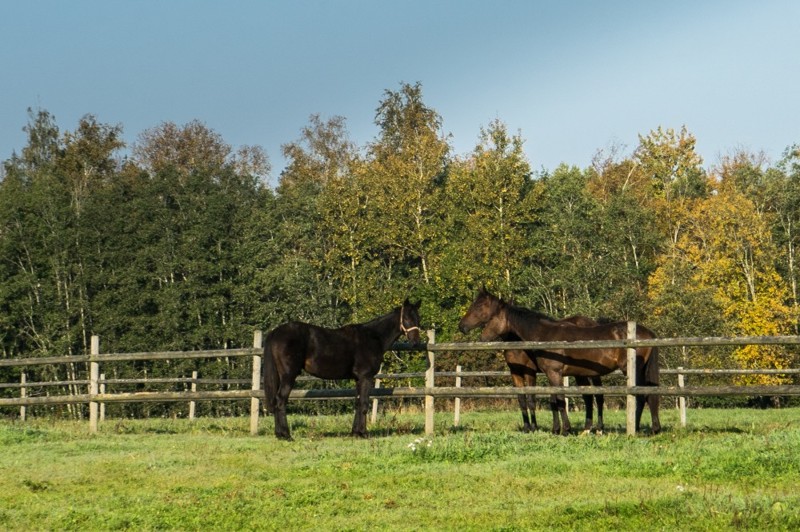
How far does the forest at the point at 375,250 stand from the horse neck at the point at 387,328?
24.6m

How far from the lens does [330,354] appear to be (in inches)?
617

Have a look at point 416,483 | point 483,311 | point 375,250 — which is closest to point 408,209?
point 375,250

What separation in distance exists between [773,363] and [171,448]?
1229 inches

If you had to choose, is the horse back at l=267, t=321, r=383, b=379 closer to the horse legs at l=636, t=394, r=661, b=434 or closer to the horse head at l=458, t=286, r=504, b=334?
the horse head at l=458, t=286, r=504, b=334

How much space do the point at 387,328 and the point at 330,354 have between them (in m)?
0.99

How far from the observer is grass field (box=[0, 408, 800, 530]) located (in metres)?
9.16

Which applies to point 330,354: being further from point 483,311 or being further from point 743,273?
point 743,273

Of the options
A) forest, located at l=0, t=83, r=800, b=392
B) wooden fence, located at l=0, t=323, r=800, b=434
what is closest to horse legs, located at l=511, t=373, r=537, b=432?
wooden fence, located at l=0, t=323, r=800, b=434

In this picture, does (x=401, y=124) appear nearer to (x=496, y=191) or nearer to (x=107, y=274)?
(x=496, y=191)

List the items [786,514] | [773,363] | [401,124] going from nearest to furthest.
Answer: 1. [786,514]
2. [773,363]
3. [401,124]

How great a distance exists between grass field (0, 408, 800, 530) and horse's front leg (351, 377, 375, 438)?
0.52 m

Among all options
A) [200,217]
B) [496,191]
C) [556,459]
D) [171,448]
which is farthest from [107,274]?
[556,459]

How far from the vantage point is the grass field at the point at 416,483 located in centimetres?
916

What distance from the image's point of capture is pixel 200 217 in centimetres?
4831
